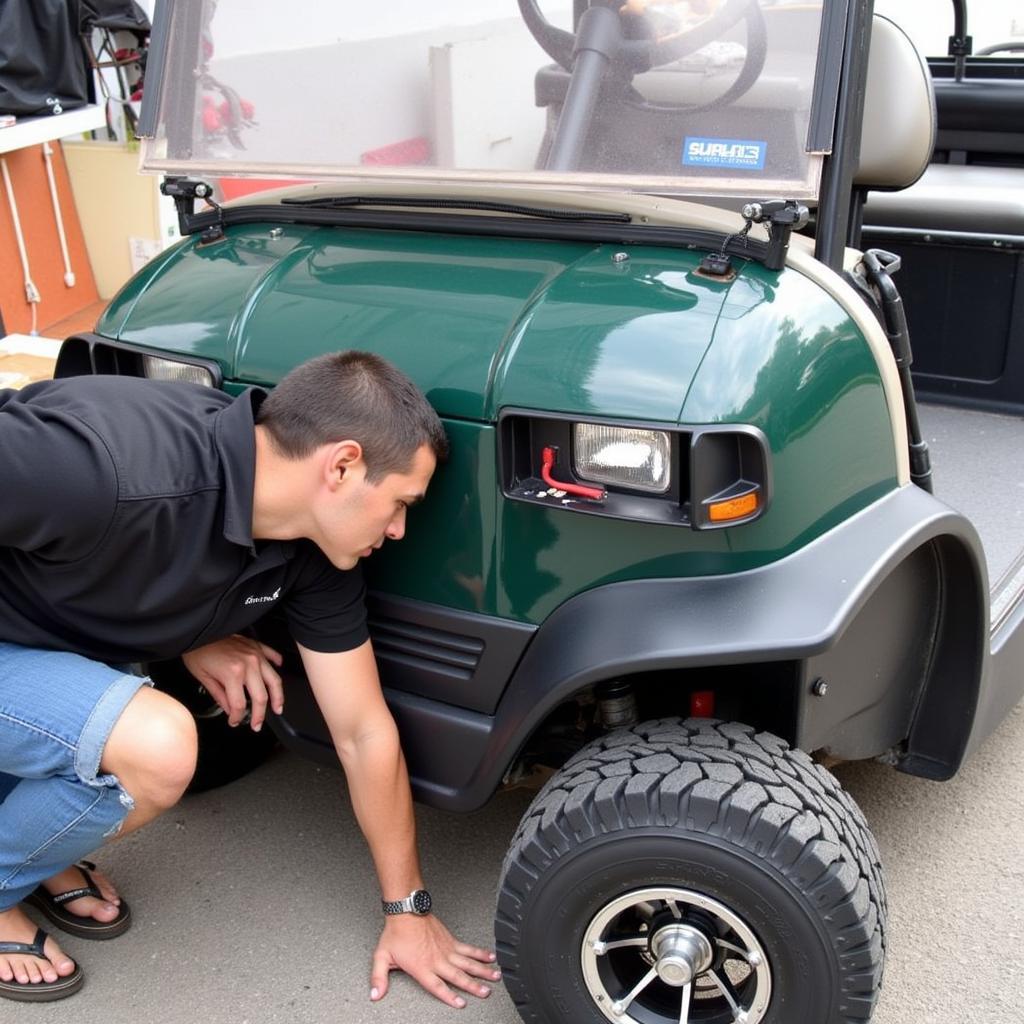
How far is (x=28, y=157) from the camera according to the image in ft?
18.3

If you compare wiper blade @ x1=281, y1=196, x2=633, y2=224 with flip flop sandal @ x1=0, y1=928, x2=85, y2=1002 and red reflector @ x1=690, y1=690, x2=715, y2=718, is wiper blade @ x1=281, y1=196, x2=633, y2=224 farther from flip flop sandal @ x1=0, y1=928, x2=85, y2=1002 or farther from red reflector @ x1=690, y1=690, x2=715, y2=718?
flip flop sandal @ x1=0, y1=928, x2=85, y2=1002

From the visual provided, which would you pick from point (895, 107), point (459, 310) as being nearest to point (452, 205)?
point (459, 310)

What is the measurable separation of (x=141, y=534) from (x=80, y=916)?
92 cm

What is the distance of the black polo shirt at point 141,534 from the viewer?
1904mm

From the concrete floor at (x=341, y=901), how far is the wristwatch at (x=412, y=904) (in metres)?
0.13

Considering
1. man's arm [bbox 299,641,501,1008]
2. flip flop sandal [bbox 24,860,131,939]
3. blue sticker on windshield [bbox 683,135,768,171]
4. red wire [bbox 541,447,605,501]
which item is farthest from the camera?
flip flop sandal [bbox 24,860,131,939]

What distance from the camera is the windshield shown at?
2.05 m

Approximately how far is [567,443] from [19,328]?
14.1ft

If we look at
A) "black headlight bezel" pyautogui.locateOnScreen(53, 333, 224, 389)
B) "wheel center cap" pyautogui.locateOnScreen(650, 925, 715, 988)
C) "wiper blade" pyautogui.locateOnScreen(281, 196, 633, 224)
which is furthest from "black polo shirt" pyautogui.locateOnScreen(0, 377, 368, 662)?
"wheel center cap" pyautogui.locateOnScreen(650, 925, 715, 988)

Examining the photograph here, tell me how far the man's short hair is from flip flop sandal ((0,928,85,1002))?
106cm

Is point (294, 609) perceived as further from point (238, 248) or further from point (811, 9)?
Result: point (811, 9)

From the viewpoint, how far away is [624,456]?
1866mm

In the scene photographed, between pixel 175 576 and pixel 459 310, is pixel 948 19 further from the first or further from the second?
pixel 175 576

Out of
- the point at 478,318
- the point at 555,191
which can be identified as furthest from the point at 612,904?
the point at 555,191
